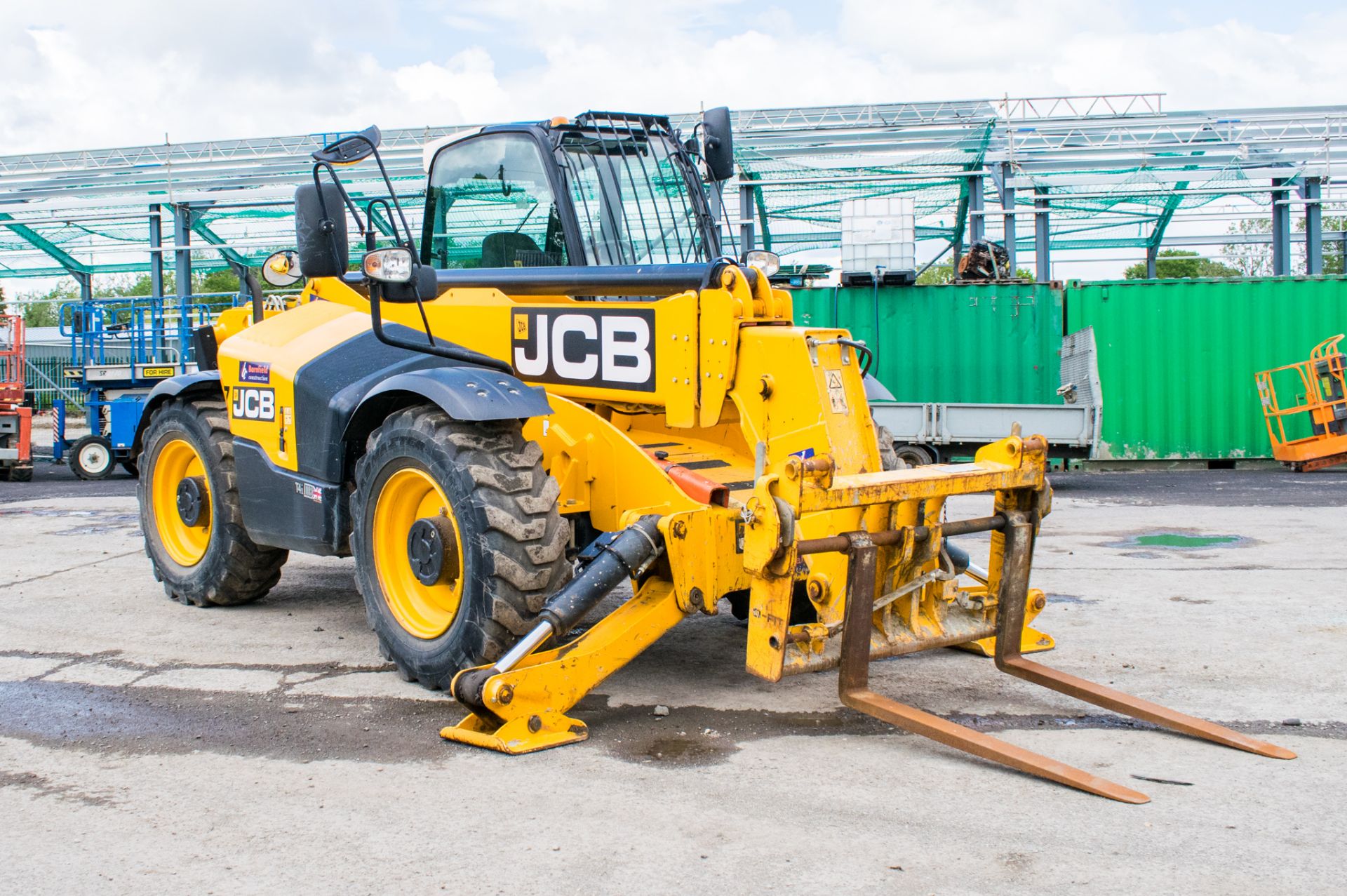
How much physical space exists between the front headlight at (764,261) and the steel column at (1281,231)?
1915cm

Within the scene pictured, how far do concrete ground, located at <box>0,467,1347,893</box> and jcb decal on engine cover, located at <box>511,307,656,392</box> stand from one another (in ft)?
4.71

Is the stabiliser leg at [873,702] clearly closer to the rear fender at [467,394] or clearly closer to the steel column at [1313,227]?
the rear fender at [467,394]

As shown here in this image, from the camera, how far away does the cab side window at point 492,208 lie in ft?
19.6

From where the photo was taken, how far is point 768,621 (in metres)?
A: 4.52

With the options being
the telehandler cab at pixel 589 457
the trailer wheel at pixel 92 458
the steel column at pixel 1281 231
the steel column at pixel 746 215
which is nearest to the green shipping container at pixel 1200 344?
the steel column at pixel 1281 231

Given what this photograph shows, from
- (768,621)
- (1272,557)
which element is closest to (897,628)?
(768,621)

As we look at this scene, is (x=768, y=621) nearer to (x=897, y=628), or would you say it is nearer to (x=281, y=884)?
(x=897, y=628)

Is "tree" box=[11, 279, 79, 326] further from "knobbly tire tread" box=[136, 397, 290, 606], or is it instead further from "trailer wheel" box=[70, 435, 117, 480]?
"knobbly tire tread" box=[136, 397, 290, 606]

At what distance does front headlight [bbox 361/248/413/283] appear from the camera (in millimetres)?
5461

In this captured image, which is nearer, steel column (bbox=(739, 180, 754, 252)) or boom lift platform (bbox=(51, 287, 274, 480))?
boom lift platform (bbox=(51, 287, 274, 480))

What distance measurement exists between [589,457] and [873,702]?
1.82 m

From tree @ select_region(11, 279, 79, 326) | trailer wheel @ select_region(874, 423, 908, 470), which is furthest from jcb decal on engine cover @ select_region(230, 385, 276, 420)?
tree @ select_region(11, 279, 79, 326)

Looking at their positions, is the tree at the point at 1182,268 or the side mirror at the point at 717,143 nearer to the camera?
the side mirror at the point at 717,143

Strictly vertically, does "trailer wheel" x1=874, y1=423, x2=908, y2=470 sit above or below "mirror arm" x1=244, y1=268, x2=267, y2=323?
below
